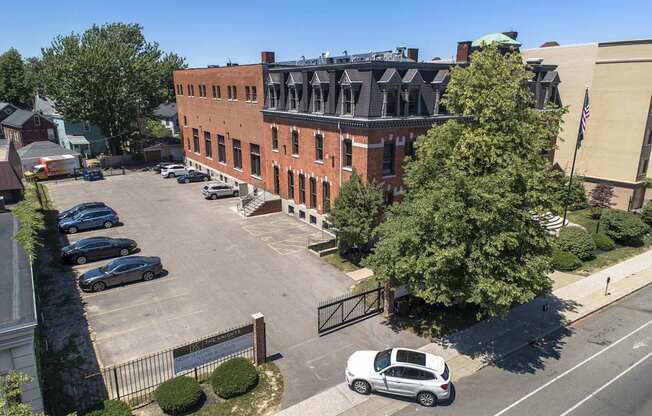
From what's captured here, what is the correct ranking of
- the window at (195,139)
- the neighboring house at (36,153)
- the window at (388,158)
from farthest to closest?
the window at (195,139) < the neighboring house at (36,153) < the window at (388,158)

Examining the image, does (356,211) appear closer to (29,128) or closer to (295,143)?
(295,143)

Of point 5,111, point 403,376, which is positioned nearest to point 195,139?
point 5,111

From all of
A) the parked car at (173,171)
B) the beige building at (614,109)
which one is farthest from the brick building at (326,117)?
the parked car at (173,171)

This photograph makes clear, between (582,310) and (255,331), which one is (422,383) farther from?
(582,310)

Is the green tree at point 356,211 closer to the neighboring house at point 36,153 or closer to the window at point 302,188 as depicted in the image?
the window at point 302,188

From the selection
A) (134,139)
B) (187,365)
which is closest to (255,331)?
(187,365)

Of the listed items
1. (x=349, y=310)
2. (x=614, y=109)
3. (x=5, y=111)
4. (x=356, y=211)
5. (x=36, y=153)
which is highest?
(x=614, y=109)

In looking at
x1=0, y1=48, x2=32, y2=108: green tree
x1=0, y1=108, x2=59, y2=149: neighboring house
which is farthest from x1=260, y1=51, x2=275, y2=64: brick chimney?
x1=0, y1=48, x2=32, y2=108: green tree
